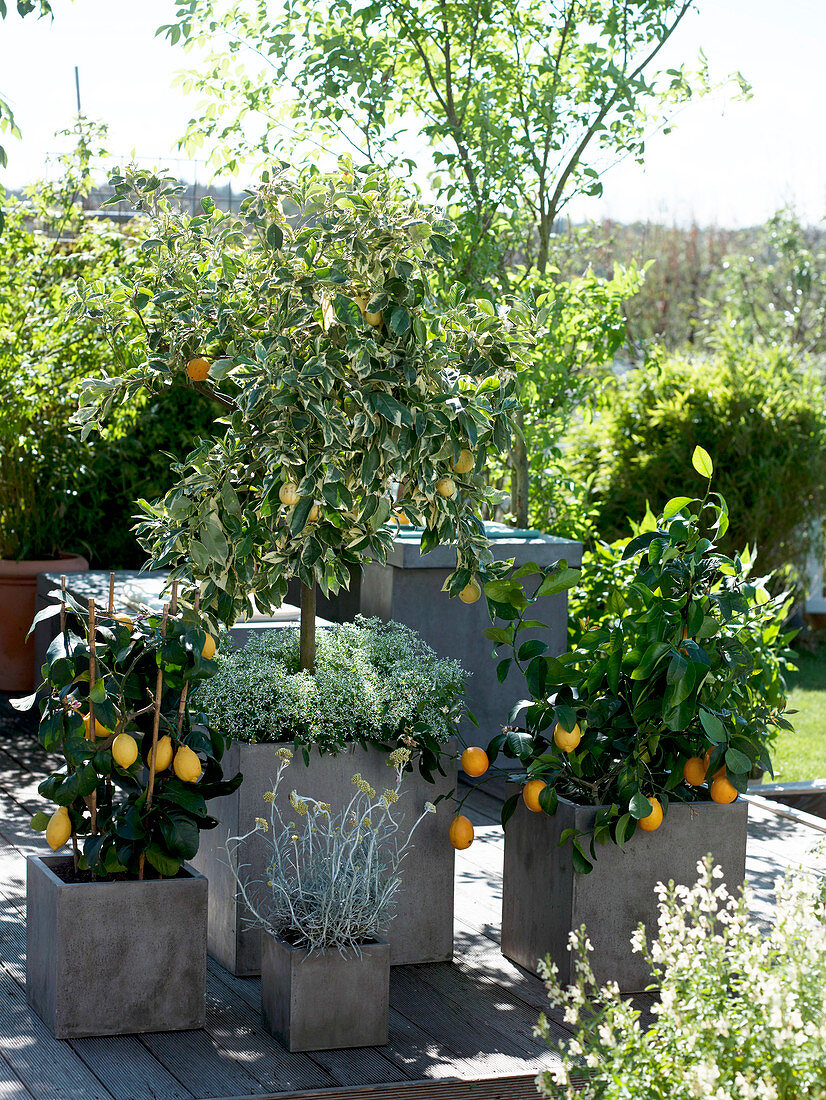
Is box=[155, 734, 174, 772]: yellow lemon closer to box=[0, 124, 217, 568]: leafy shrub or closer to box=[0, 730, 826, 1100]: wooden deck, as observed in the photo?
box=[0, 730, 826, 1100]: wooden deck

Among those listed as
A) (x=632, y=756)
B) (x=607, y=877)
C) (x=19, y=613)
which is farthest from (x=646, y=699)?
(x=19, y=613)

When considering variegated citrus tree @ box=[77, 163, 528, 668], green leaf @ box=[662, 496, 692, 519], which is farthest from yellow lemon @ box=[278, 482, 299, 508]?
green leaf @ box=[662, 496, 692, 519]

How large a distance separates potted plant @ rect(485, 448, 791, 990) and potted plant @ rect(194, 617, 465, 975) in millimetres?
191

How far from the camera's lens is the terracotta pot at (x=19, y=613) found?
579cm

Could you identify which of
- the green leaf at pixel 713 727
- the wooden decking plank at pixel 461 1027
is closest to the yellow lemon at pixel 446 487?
the green leaf at pixel 713 727

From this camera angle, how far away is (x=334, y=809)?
9.72ft

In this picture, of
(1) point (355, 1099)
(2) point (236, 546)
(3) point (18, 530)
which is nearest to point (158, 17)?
(3) point (18, 530)

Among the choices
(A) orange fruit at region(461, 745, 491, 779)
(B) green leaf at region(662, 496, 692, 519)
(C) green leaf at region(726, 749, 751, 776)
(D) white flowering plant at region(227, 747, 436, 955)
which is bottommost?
(D) white flowering plant at region(227, 747, 436, 955)

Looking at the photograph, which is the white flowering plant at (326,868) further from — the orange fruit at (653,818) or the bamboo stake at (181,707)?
the orange fruit at (653,818)

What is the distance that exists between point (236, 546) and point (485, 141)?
114 inches

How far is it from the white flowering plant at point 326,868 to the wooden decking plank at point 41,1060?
0.45 m

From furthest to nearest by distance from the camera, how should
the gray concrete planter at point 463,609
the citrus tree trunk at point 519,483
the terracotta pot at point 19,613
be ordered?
1. the terracotta pot at point 19,613
2. the citrus tree trunk at point 519,483
3. the gray concrete planter at point 463,609

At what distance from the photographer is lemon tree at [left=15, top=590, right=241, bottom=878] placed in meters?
2.45

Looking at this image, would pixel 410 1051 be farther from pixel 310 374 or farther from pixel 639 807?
pixel 310 374
